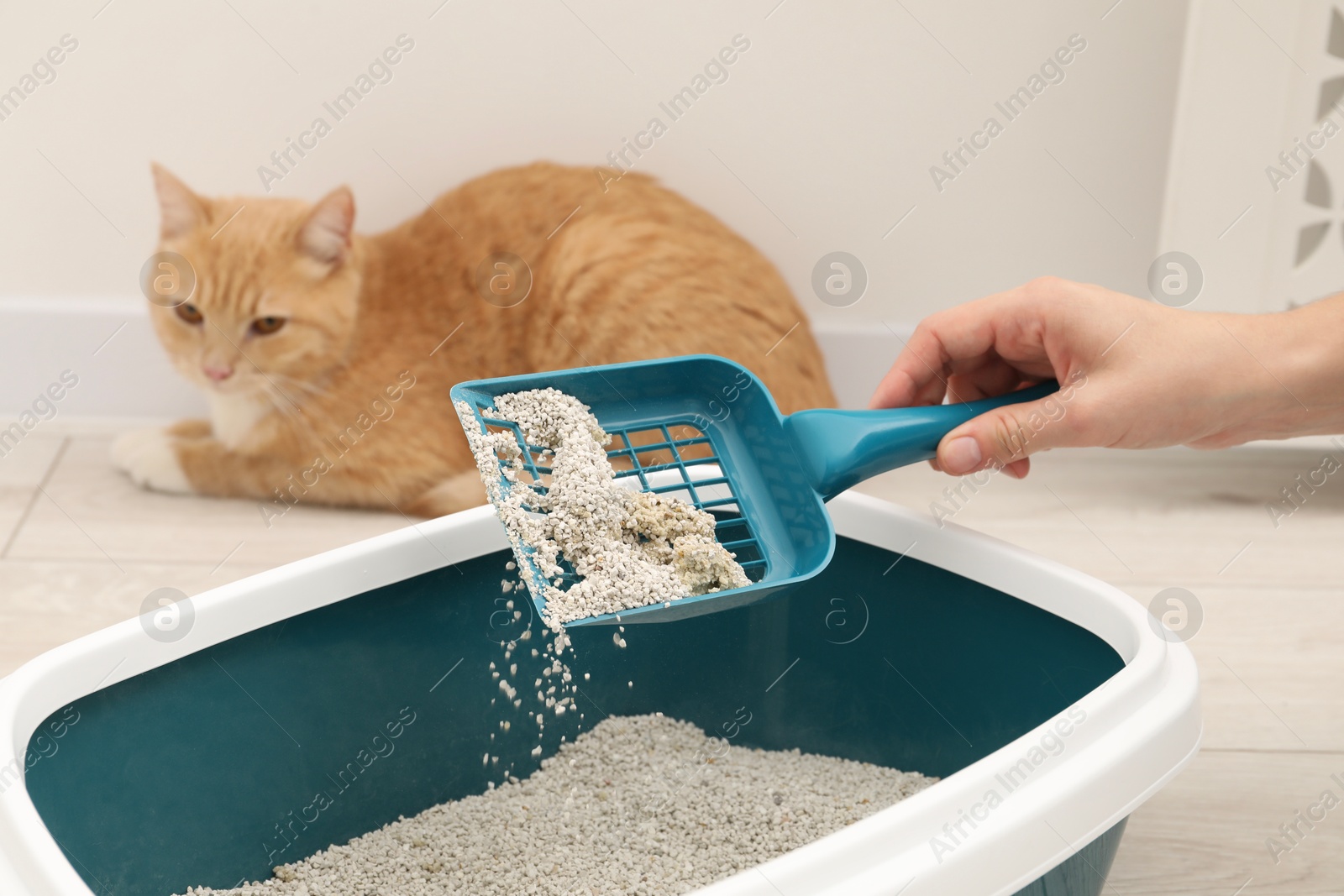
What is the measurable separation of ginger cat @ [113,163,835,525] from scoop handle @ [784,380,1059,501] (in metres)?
0.48

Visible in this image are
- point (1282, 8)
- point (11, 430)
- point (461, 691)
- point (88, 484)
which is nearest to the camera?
point (461, 691)

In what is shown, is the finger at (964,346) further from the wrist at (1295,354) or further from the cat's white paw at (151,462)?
the cat's white paw at (151,462)

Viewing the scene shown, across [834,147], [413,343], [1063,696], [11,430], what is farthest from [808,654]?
[11,430]

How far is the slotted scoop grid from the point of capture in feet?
2.38

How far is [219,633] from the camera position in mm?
681

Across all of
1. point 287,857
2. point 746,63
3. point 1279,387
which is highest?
point 746,63

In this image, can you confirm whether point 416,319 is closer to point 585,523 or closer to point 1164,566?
point 585,523

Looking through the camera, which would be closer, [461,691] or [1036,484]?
[461,691]

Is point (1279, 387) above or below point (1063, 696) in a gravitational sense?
above

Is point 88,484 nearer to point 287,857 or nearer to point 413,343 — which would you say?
point 413,343

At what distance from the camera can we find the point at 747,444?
2.63 feet

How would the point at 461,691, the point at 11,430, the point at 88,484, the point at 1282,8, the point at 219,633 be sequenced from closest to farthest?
the point at 219,633 → the point at 461,691 → the point at 1282,8 → the point at 88,484 → the point at 11,430

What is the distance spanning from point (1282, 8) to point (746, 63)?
1.99 ft

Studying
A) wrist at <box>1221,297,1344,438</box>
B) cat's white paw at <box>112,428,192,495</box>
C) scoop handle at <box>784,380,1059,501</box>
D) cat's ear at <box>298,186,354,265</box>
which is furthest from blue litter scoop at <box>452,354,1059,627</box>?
cat's white paw at <box>112,428,192,495</box>
